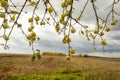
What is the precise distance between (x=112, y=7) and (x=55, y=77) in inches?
853

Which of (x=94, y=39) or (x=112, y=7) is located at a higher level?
(x=112, y=7)

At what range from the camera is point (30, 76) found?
25188 mm

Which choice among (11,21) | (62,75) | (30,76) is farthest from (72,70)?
(11,21)

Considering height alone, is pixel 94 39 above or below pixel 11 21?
below

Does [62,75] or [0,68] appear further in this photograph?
[0,68]

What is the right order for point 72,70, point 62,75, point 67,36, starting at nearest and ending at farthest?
point 67,36 < point 62,75 < point 72,70

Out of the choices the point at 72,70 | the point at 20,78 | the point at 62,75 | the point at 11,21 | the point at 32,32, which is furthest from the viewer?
the point at 72,70

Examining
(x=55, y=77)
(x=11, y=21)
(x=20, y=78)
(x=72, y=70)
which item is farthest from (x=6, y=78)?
(x=11, y=21)

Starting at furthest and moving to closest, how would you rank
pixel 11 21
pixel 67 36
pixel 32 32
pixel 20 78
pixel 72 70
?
pixel 72 70 < pixel 20 78 < pixel 11 21 < pixel 32 32 < pixel 67 36

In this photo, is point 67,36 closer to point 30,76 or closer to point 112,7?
point 112,7

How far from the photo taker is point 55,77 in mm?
25312

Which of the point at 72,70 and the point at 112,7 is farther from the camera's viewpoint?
the point at 72,70

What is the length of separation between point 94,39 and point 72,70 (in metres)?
25.2

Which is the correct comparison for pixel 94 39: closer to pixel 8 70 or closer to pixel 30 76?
pixel 30 76
